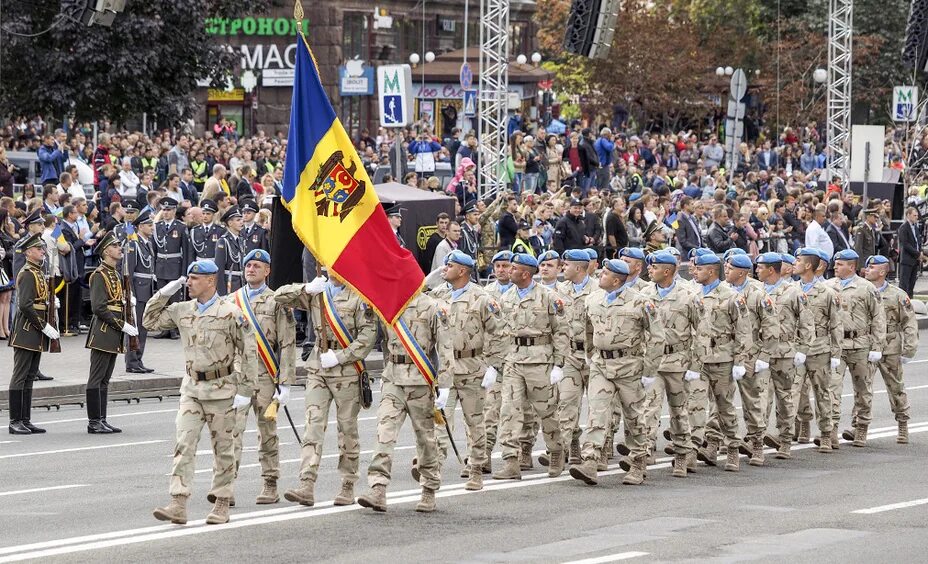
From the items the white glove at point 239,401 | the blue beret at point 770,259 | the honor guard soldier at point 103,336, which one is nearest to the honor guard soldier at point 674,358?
the blue beret at point 770,259

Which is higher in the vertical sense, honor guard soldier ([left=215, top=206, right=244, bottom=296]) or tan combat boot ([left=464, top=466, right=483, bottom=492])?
honor guard soldier ([left=215, top=206, right=244, bottom=296])

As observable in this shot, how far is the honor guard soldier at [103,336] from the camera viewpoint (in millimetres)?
18375

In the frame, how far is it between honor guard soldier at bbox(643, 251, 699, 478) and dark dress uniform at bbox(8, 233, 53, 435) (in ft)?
20.6

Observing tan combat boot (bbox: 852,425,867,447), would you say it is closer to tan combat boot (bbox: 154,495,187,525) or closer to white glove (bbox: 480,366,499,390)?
white glove (bbox: 480,366,499,390)

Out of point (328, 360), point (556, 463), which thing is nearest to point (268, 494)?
point (328, 360)

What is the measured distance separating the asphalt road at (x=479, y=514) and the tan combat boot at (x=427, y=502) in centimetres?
9

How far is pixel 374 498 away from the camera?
44.7 feet

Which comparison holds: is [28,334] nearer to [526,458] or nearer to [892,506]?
[526,458]

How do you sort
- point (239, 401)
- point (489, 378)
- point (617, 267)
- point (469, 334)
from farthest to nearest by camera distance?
point (617, 267)
point (469, 334)
point (489, 378)
point (239, 401)

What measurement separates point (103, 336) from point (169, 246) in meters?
6.51

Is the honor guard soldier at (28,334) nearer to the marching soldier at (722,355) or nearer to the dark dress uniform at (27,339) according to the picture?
the dark dress uniform at (27,339)

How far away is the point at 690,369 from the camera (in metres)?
16.4

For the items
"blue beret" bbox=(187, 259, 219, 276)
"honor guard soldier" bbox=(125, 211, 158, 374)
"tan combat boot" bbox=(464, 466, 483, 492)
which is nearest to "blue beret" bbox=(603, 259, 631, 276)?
"tan combat boot" bbox=(464, 466, 483, 492)

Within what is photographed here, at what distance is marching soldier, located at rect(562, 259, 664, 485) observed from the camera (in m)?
15.6
